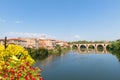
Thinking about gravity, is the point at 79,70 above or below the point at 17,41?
below

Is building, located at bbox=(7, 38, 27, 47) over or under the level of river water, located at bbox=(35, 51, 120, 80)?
over

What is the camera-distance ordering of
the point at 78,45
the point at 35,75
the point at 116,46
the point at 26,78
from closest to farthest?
the point at 26,78 → the point at 35,75 → the point at 116,46 → the point at 78,45

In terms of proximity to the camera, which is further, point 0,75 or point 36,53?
point 36,53

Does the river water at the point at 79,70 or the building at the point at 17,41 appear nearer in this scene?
the river water at the point at 79,70

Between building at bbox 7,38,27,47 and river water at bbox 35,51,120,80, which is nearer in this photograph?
river water at bbox 35,51,120,80

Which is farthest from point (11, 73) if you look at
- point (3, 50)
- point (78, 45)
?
point (78, 45)

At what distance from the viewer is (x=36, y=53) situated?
7531 centimetres

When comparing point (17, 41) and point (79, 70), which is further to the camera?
point (17, 41)

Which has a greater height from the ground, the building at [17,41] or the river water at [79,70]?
the building at [17,41]

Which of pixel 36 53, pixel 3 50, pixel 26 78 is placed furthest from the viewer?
pixel 36 53

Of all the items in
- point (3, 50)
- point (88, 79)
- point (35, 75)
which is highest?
point (3, 50)

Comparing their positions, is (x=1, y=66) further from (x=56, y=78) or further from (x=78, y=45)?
(x=78, y=45)

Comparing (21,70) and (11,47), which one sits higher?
(11,47)

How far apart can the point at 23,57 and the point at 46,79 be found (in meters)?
20.5
